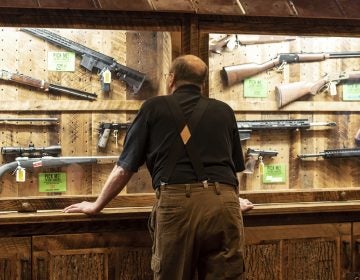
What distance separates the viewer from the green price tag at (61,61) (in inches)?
117

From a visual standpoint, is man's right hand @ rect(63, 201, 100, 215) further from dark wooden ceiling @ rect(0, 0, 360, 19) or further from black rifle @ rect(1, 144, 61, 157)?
dark wooden ceiling @ rect(0, 0, 360, 19)

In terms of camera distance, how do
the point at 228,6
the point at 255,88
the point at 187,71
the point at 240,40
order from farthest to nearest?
the point at 255,88 < the point at 240,40 < the point at 228,6 < the point at 187,71

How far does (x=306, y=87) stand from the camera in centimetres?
330

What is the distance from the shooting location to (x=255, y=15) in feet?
9.24

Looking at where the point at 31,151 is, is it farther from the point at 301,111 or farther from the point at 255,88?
the point at 301,111

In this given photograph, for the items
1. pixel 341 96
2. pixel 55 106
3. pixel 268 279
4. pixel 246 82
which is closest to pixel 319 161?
pixel 341 96

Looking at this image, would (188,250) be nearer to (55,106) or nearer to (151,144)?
(151,144)

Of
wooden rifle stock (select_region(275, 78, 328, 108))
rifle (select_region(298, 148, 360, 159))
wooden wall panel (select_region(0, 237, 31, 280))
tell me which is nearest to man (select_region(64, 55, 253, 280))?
wooden wall panel (select_region(0, 237, 31, 280))

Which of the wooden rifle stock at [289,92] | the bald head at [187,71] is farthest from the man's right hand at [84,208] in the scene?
the wooden rifle stock at [289,92]

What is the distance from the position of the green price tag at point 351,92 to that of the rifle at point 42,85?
156cm

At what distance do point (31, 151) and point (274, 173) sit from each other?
1444 millimetres

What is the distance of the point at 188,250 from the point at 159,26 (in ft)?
3.88

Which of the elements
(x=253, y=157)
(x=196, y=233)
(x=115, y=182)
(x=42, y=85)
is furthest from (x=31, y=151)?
(x=253, y=157)

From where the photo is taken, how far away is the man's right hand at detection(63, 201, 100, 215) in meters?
2.53
